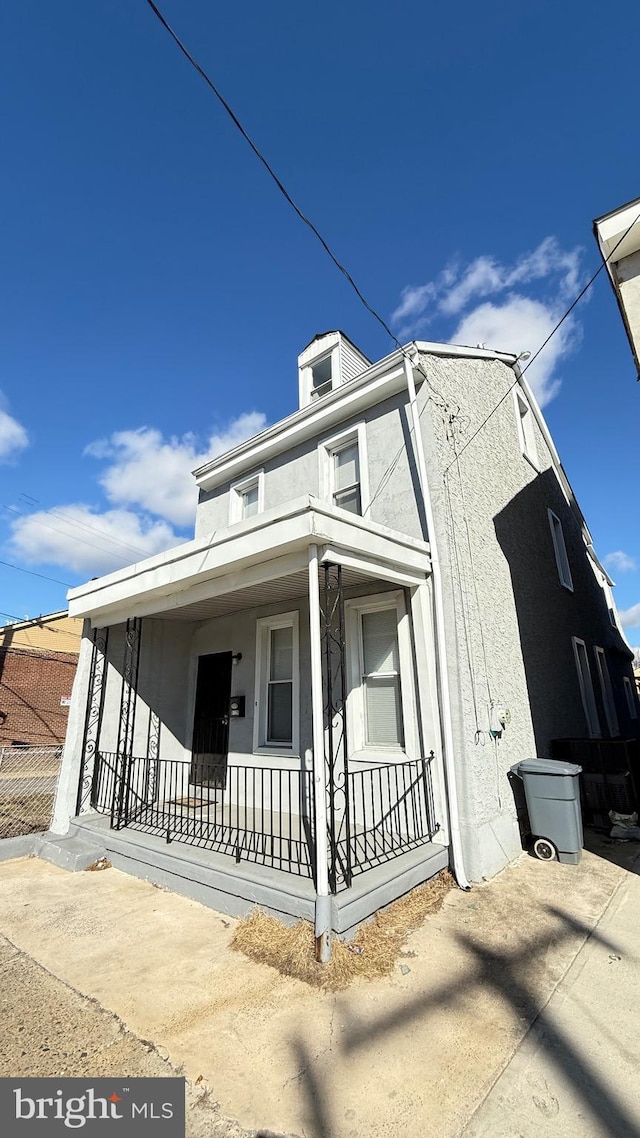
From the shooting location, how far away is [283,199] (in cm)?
466

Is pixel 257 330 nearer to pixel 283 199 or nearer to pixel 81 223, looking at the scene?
pixel 81 223

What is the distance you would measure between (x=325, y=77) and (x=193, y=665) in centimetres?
798

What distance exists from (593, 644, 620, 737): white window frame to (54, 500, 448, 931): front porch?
24.7ft

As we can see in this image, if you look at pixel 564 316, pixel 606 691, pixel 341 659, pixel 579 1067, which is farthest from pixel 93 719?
pixel 606 691

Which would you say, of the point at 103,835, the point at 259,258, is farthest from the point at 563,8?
the point at 103,835

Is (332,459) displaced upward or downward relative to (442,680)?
upward

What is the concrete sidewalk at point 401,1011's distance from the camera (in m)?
2.17

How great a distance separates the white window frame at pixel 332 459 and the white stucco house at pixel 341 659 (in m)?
0.03

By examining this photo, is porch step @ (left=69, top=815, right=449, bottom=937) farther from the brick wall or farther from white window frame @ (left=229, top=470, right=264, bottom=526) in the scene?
the brick wall

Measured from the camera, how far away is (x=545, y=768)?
18.2ft

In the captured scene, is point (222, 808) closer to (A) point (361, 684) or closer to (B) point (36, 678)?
(A) point (361, 684)

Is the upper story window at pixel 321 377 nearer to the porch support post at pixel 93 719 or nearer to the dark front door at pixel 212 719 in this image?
the dark front door at pixel 212 719

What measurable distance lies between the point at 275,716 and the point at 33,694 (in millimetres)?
17115

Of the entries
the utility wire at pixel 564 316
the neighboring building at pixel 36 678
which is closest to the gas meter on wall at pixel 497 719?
the utility wire at pixel 564 316
